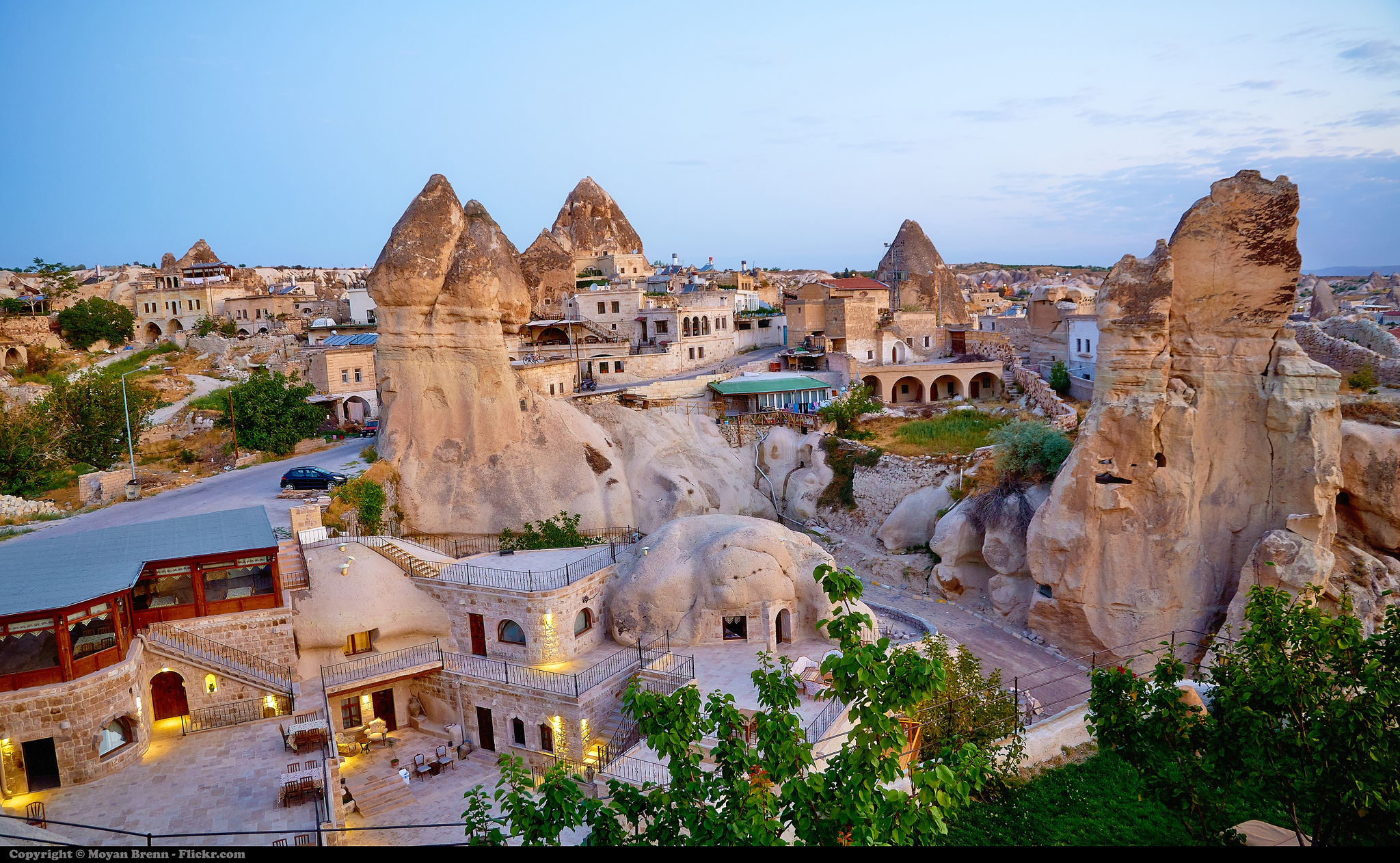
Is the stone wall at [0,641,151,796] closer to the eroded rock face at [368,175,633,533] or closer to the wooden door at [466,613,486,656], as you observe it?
the wooden door at [466,613,486,656]

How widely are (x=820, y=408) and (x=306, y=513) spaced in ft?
76.6

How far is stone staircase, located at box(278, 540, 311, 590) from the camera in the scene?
76.6 ft

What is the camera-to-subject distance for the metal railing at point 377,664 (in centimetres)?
2227

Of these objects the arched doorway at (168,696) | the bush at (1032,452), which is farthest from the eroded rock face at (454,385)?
the bush at (1032,452)

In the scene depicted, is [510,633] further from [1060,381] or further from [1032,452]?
[1060,381]

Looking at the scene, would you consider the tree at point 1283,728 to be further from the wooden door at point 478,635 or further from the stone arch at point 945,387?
the stone arch at point 945,387

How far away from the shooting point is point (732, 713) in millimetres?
9242

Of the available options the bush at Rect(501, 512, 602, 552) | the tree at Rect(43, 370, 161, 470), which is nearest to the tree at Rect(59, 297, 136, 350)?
the tree at Rect(43, 370, 161, 470)

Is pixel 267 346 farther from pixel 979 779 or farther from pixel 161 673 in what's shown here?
pixel 979 779

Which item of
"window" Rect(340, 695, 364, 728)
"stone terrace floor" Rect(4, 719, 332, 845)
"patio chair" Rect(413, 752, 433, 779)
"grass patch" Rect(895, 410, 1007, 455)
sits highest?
"grass patch" Rect(895, 410, 1007, 455)

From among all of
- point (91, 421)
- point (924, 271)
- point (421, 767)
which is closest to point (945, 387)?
point (924, 271)

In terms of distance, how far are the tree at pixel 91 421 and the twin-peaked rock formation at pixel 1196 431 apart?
37.0 metres

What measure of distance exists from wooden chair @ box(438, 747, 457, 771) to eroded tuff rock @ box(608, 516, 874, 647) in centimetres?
531

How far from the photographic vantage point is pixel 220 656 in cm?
2059
